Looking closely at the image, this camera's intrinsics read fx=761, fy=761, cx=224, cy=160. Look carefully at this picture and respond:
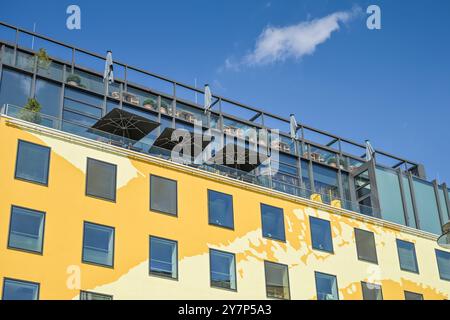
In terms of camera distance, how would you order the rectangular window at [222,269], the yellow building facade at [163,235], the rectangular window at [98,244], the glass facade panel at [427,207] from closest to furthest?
the yellow building facade at [163,235] < the rectangular window at [98,244] < the rectangular window at [222,269] < the glass facade panel at [427,207]

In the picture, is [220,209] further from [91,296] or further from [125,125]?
[91,296]

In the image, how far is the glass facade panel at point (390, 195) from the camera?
151 feet

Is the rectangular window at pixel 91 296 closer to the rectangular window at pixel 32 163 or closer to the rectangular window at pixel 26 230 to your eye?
the rectangular window at pixel 26 230

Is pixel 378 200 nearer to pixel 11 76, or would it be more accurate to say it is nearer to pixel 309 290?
pixel 309 290

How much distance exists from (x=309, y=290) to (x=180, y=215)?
7931 mm

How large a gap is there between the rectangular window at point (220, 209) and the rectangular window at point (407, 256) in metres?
11.5

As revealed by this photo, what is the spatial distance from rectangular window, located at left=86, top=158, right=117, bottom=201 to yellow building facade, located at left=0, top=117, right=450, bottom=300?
255 mm

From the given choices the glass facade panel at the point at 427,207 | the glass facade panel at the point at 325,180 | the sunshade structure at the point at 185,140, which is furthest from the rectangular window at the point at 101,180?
the glass facade panel at the point at 427,207

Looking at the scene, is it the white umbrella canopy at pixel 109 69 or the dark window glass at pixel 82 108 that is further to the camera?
the white umbrella canopy at pixel 109 69

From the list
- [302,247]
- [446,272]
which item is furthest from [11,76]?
[446,272]

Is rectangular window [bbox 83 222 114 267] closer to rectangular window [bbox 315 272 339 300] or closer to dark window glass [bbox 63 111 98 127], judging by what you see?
dark window glass [bbox 63 111 98 127]

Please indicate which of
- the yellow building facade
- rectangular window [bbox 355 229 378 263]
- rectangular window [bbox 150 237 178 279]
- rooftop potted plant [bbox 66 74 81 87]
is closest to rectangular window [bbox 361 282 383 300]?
the yellow building facade

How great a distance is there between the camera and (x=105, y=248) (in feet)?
108

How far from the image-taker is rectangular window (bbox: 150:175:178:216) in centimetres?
3572
